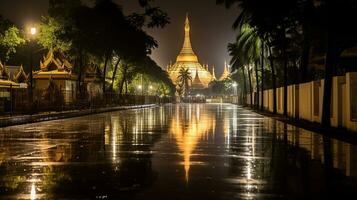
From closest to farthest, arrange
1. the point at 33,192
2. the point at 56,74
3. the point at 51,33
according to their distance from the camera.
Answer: the point at 33,192 < the point at 51,33 < the point at 56,74

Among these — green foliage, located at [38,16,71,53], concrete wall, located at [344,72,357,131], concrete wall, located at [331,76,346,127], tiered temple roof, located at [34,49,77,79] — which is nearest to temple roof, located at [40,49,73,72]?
tiered temple roof, located at [34,49,77,79]

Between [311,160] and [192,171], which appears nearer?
[192,171]

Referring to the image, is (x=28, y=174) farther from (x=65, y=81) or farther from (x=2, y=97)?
(x=65, y=81)

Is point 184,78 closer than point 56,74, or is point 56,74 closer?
point 56,74

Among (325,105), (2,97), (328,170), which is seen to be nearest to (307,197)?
(328,170)

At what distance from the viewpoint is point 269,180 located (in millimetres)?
10047

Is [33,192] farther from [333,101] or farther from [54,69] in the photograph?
[54,69]

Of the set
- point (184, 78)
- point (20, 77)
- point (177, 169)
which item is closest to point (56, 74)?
point (20, 77)

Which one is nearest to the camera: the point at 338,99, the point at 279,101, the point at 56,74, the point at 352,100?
the point at 352,100

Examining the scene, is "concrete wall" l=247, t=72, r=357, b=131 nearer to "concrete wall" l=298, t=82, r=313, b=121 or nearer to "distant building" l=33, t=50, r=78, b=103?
"concrete wall" l=298, t=82, r=313, b=121

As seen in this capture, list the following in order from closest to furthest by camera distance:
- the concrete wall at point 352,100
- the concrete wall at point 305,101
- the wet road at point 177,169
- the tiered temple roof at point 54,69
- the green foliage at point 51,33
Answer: the wet road at point 177,169 → the concrete wall at point 352,100 → the concrete wall at point 305,101 → the green foliage at point 51,33 → the tiered temple roof at point 54,69

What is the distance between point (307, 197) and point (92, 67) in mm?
71026

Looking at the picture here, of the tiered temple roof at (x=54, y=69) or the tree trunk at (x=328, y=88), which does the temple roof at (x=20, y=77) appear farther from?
the tree trunk at (x=328, y=88)

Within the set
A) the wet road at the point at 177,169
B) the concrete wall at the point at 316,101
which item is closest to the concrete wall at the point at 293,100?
the concrete wall at the point at 316,101
